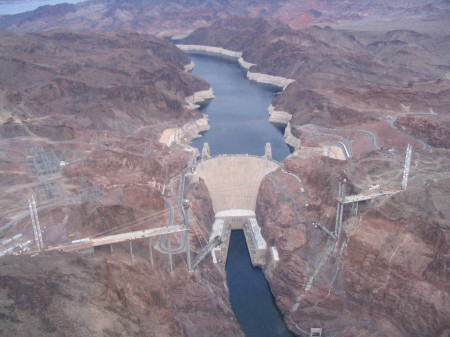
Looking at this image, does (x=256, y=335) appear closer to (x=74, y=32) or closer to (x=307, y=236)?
(x=307, y=236)

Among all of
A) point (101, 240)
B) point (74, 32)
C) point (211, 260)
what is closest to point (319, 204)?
Answer: point (211, 260)

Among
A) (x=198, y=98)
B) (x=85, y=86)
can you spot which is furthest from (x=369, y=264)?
(x=198, y=98)

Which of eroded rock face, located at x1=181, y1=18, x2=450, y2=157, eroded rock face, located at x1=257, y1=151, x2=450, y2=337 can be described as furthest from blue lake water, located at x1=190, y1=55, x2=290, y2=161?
eroded rock face, located at x1=257, y1=151, x2=450, y2=337

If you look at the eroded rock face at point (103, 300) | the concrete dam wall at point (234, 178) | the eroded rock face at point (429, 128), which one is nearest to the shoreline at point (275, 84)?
the concrete dam wall at point (234, 178)

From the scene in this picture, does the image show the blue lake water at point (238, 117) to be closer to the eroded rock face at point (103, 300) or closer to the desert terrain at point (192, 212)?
the desert terrain at point (192, 212)

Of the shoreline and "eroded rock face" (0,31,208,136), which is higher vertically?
"eroded rock face" (0,31,208,136)

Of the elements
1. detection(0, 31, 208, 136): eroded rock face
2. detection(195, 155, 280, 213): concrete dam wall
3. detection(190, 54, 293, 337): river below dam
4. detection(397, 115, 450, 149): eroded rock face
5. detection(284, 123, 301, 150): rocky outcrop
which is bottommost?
detection(190, 54, 293, 337): river below dam

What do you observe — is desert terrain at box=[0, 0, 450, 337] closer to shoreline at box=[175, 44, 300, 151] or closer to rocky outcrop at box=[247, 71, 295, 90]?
shoreline at box=[175, 44, 300, 151]
